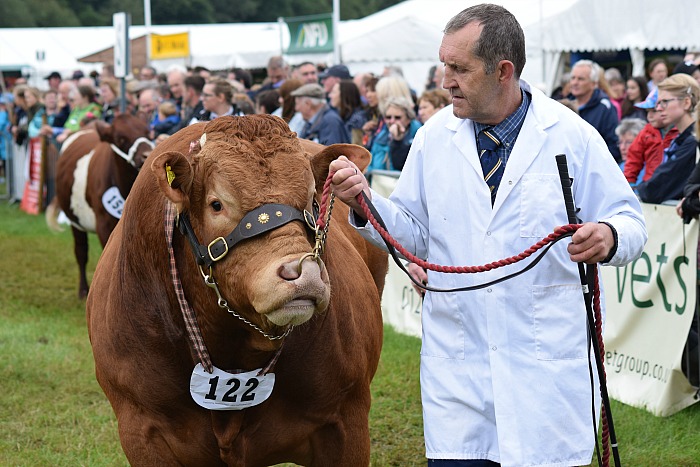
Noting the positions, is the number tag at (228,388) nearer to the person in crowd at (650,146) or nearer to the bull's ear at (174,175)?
the bull's ear at (174,175)

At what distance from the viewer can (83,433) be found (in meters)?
6.04

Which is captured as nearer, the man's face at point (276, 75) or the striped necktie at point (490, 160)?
the striped necktie at point (490, 160)

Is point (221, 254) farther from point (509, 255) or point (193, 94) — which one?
point (193, 94)

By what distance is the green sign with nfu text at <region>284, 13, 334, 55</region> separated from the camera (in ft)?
59.8

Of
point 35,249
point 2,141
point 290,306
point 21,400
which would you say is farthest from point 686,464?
point 2,141

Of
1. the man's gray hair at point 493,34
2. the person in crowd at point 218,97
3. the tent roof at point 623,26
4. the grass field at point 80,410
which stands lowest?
the grass field at point 80,410

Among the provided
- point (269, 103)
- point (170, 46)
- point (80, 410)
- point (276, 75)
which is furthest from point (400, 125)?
point (170, 46)

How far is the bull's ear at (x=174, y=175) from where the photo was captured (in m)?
3.03

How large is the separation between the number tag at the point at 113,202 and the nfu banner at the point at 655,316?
181 inches

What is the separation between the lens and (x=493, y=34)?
323cm

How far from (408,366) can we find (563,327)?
164 inches


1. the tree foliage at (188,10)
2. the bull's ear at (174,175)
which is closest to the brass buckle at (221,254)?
the bull's ear at (174,175)

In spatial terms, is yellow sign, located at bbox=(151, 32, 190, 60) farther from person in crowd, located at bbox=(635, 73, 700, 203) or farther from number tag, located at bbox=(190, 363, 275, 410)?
number tag, located at bbox=(190, 363, 275, 410)

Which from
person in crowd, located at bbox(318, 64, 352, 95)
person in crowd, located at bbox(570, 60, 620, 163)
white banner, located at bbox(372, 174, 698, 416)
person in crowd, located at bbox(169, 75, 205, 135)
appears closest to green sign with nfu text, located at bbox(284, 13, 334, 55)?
person in crowd, located at bbox(318, 64, 352, 95)
